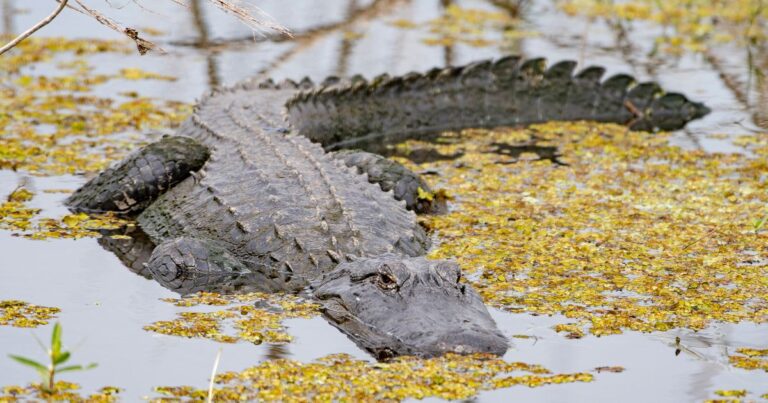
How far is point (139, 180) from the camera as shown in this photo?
24.1ft

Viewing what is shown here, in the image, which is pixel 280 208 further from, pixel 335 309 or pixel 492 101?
pixel 492 101

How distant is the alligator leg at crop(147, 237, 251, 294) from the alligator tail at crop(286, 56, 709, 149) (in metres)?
3.29

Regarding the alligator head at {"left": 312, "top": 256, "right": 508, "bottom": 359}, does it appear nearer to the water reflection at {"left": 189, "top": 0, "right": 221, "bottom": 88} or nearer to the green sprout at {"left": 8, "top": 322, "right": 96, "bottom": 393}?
the green sprout at {"left": 8, "top": 322, "right": 96, "bottom": 393}

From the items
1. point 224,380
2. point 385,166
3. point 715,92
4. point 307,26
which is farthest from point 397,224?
point 307,26

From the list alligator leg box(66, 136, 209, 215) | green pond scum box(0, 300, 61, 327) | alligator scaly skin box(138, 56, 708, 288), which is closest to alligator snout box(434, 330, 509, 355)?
alligator scaly skin box(138, 56, 708, 288)

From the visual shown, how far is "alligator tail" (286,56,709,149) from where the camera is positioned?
378 inches

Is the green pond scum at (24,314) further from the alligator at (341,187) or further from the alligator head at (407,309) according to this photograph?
the alligator head at (407,309)

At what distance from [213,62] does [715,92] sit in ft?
16.9

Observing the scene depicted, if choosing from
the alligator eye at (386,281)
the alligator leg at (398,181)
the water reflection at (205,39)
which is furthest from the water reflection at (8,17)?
the alligator eye at (386,281)

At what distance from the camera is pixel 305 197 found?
6.52 metres

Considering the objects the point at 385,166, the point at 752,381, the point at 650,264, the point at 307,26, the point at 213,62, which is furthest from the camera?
the point at 307,26

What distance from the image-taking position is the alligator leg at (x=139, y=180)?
7.36 metres

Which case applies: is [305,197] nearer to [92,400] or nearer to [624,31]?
[92,400]

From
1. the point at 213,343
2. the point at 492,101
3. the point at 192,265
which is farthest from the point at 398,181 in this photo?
the point at 492,101
